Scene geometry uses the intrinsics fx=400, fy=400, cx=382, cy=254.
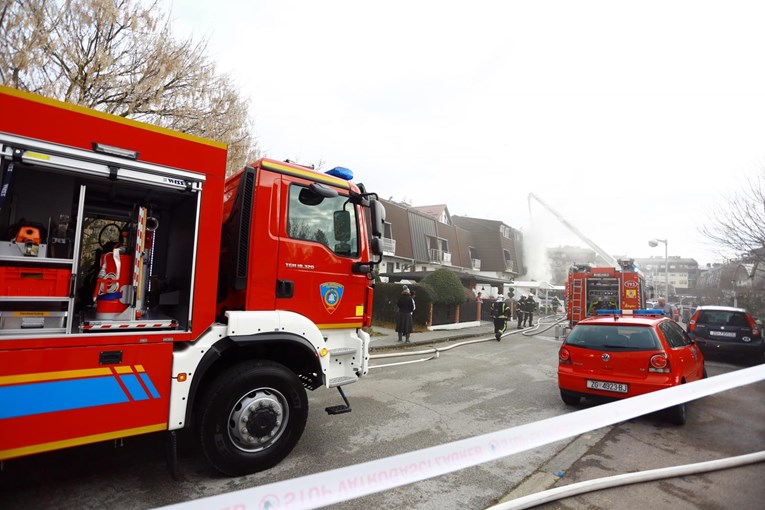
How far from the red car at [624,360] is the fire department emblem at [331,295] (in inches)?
150

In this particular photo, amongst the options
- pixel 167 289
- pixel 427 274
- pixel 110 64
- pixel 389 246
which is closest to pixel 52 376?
pixel 167 289

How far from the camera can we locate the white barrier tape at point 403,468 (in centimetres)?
206

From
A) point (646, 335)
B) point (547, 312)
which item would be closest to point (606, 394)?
point (646, 335)

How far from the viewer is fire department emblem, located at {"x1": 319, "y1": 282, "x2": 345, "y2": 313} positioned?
4309 mm

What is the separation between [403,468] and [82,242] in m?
3.23

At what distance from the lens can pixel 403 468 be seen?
2473mm

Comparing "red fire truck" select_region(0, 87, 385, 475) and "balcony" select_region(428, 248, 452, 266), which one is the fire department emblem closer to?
"red fire truck" select_region(0, 87, 385, 475)

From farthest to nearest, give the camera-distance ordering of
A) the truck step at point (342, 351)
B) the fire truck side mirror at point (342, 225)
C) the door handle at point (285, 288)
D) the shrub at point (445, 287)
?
the shrub at point (445, 287) → the fire truck side mirror at point (342, 225) → the truck step at point (342, 351) → the door handle at point (285, 288)

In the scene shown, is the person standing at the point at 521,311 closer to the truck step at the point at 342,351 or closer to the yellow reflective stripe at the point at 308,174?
the truck step at the point at 342,351

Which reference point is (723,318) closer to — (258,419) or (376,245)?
(376,245)

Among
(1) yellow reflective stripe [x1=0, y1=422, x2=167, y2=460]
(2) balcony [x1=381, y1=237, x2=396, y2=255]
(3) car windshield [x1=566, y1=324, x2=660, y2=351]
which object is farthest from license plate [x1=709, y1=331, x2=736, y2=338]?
(2) balcony [x1=381, y1=237, x2=396, y2=255]

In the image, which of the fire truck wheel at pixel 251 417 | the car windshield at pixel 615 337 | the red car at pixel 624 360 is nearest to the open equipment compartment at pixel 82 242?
the fire truck wheel at pixel 251 417

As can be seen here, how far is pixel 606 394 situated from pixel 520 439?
3.50m

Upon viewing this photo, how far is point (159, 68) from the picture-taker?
977 cm
